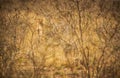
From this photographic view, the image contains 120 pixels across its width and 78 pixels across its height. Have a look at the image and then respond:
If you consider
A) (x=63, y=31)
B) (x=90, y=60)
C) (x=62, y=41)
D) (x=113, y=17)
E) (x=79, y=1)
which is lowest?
(x=90, y=60)

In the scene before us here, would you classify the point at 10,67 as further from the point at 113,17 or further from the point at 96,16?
the point at 113,17

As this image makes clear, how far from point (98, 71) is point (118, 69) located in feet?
1.20

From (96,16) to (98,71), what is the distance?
39.8 inches

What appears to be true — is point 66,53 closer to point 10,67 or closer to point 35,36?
point 35,36

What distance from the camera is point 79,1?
2.95 metres

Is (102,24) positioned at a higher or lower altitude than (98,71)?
higher

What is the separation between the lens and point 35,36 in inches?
115

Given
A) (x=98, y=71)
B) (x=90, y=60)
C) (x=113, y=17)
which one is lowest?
Result: (x=98, y=71)

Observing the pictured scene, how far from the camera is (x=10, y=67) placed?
291 centimetres

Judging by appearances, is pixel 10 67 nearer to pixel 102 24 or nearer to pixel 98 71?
pixel 98 71

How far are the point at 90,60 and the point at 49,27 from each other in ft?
3.16

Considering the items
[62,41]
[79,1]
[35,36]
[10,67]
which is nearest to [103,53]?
[62,41]

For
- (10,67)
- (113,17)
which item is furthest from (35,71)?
(113,17)

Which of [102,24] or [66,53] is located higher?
[102,24]
